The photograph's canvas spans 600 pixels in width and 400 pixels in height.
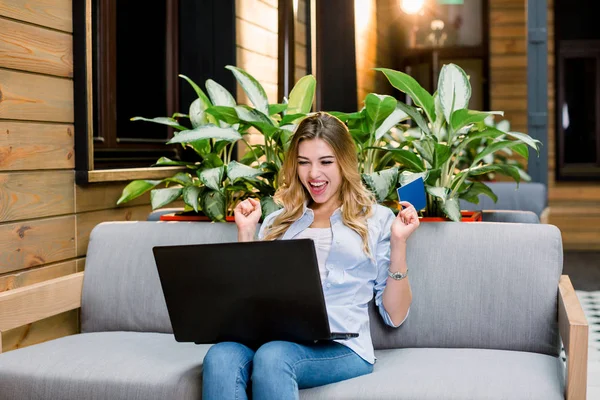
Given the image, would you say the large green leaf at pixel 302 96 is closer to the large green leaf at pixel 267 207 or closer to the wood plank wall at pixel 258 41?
the large green leaf at pixel 267 207

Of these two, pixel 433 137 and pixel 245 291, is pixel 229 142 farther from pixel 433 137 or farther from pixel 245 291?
pixel 245 291

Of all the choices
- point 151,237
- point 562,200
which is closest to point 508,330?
point 151,237

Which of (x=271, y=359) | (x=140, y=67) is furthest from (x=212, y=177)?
(x=140, y=67)

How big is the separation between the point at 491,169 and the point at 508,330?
549mm

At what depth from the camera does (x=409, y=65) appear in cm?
935

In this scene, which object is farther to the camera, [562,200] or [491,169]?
[562,200]

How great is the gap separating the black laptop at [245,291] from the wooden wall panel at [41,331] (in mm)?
877

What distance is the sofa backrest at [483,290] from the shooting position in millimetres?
2330

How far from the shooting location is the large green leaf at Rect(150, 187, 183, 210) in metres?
2.72

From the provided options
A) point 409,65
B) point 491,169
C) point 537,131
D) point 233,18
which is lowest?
point 491,169

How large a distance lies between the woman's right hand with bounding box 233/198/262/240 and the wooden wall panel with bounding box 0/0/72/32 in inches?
38.7

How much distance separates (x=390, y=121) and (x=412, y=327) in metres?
0.68

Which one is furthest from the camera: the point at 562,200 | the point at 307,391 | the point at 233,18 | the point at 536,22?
the point at 562,200

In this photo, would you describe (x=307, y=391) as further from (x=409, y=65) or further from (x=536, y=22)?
(x=409, y=65)
